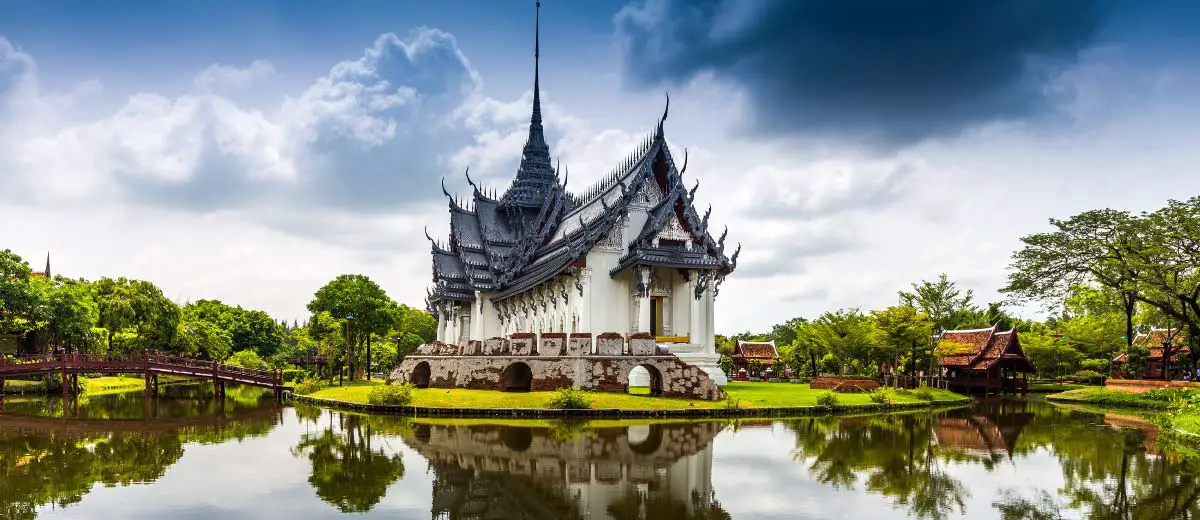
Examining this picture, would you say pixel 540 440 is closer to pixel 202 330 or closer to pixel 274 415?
pixel 274 415

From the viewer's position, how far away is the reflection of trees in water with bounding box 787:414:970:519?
39.7 feet

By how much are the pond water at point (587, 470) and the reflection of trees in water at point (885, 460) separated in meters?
0.07

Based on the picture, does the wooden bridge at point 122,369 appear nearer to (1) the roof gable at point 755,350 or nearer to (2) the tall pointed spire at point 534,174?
(2) the tall pointed spire at point 534,174

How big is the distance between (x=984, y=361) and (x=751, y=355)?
2105cm

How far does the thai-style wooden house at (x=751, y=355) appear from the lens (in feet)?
195

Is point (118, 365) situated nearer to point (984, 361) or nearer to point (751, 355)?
point (984, 361)

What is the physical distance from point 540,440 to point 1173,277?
28851mm

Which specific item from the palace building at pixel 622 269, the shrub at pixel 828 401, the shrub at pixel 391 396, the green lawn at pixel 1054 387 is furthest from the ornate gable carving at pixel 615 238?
the green lawn at pixel 1054 387

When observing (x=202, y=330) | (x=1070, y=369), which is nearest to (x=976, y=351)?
(x=1070, y=369)

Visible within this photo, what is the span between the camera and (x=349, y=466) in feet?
48.0

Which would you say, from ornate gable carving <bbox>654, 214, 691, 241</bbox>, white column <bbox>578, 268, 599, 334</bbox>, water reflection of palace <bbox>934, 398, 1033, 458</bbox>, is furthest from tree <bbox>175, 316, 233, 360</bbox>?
water reflection of palace <bbox>934, 398, 1033, 458</bbox>

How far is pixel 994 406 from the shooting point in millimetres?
33344

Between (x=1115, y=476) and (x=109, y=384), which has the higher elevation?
(x=1115, y=476)

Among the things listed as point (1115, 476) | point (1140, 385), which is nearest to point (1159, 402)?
point (1140, 385)
